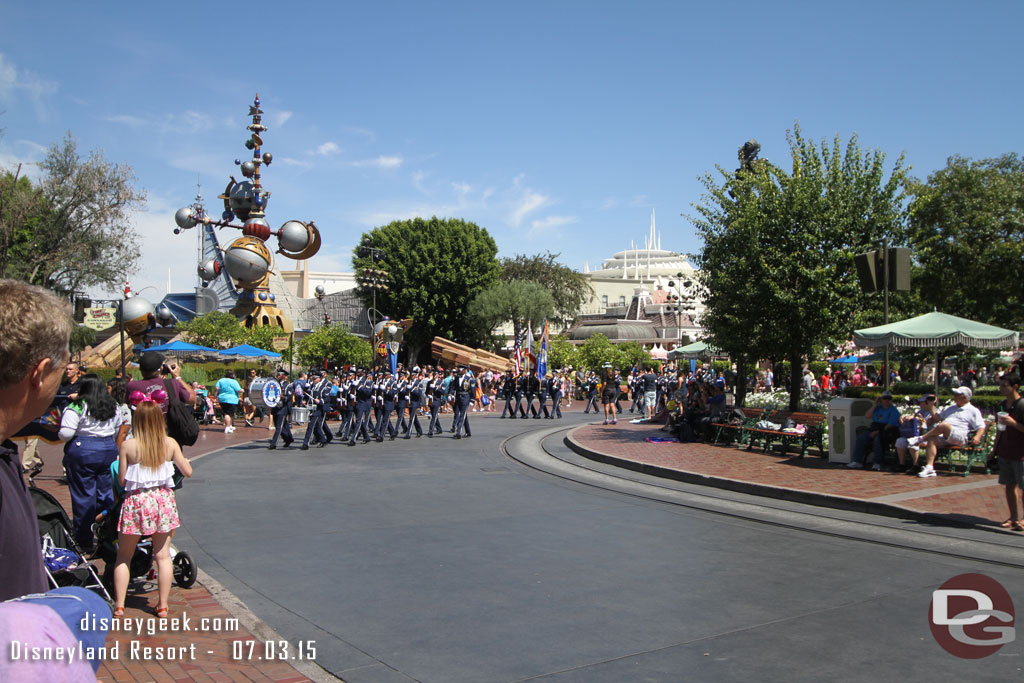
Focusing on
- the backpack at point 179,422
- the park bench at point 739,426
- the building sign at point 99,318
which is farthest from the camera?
the building sign at point 99,318

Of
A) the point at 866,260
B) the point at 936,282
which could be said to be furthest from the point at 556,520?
the point at 936,282

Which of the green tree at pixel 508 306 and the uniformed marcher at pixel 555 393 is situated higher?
the green tree at pixel 508 306

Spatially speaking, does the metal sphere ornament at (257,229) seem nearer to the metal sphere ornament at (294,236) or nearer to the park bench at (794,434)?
the metal sphere ornament at (294,236)

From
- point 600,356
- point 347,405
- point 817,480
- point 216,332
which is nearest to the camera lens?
point 817,480

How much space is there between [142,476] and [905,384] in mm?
30924

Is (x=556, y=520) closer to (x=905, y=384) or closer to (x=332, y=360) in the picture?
(x=905, y=384)

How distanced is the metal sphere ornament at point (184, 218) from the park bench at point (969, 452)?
97.0 ft

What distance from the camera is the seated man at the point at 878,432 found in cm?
1239

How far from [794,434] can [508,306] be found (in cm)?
4342

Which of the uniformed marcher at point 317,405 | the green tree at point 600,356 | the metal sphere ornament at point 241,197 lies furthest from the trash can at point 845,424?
the metal sphere ornament at point 241,197

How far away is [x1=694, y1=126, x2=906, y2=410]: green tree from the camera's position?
49.2ft

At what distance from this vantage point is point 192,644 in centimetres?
493

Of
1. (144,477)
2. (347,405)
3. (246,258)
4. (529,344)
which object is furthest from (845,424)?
(246,258)

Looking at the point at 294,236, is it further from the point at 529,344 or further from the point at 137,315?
the point at 529,344
